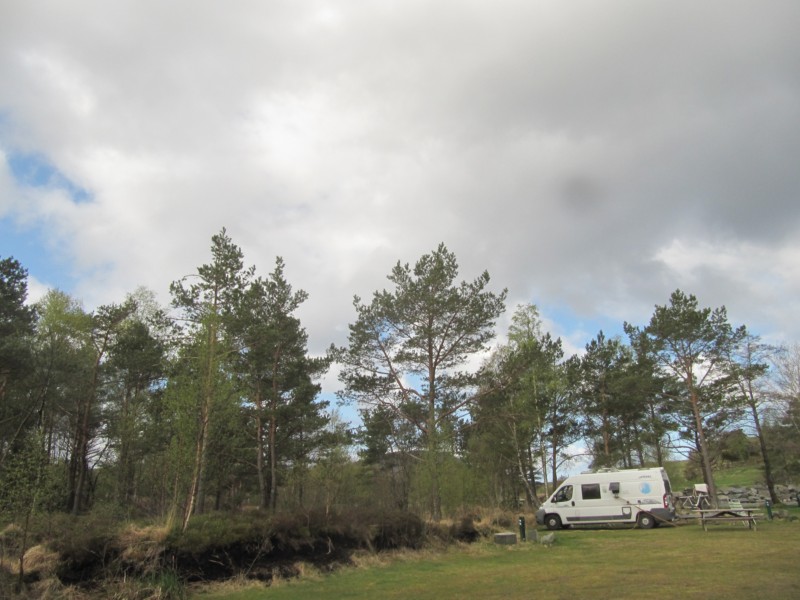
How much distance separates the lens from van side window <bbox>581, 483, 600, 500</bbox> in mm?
22312

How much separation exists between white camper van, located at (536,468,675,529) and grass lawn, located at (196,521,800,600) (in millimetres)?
4694

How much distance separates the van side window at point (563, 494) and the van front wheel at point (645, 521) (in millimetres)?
2755

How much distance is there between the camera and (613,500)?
21922 millimetres

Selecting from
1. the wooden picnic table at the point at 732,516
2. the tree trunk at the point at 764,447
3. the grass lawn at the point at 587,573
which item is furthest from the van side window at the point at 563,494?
the tree trunk at the point at 764,447

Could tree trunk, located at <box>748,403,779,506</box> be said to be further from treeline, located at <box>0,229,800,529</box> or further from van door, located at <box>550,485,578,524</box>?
van door, located at <box>550,485,578,524</box>

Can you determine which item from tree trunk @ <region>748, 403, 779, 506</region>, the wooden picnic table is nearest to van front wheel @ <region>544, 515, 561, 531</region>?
the wooden picnic table

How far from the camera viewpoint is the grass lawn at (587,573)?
8352mm

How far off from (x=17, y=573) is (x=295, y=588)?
4696 millimetres

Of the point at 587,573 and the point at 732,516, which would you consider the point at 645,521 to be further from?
the point at 587,573

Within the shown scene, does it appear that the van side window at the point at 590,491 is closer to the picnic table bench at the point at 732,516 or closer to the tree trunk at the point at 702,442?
the picnic table bench at the point at 732,516

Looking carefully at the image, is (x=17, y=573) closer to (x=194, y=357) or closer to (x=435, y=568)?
(x=194, y=357)

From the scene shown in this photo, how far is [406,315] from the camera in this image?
24016 mm

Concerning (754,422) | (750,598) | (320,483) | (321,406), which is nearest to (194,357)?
(320,483)

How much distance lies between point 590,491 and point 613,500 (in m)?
0.94
